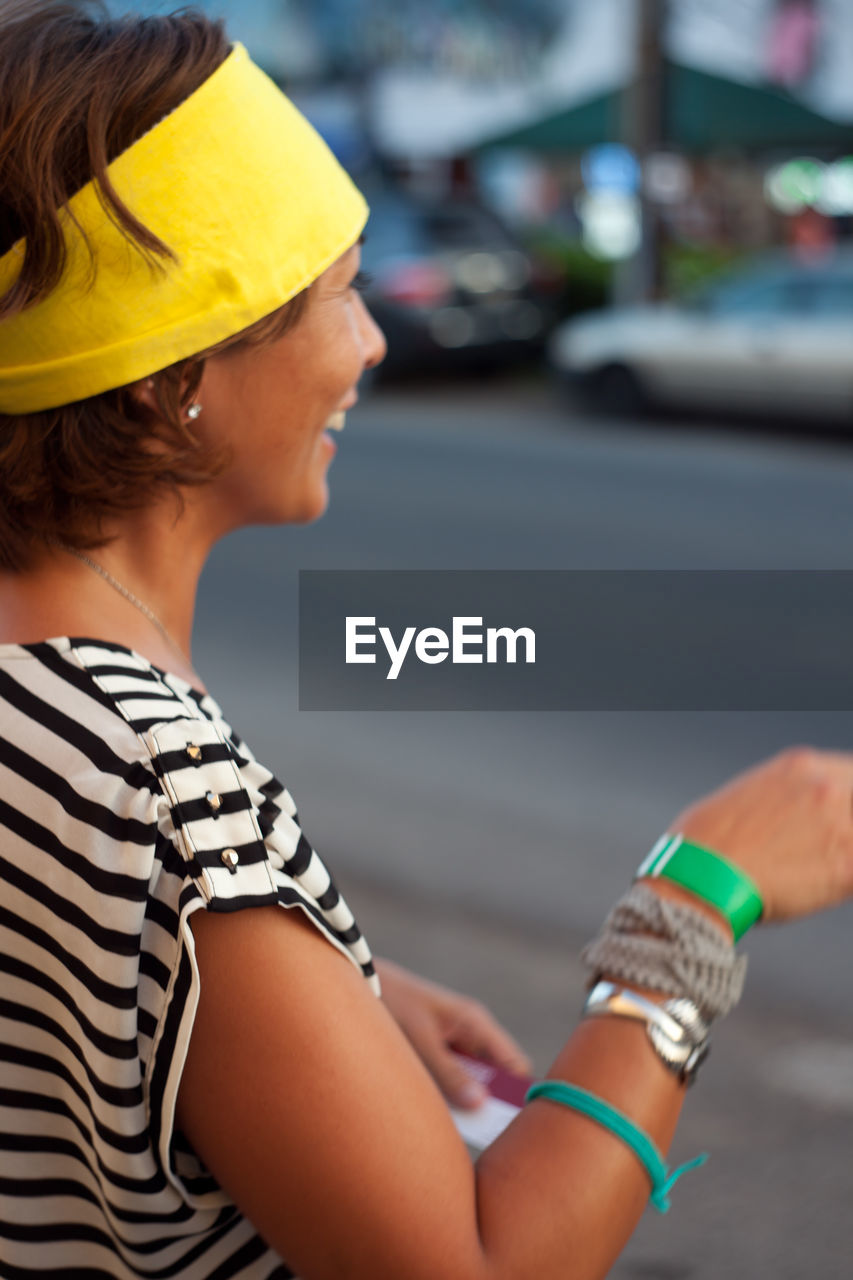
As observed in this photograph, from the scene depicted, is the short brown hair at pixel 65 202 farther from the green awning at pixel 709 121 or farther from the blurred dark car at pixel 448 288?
the green awning at pixel 709 121

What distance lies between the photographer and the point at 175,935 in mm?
993

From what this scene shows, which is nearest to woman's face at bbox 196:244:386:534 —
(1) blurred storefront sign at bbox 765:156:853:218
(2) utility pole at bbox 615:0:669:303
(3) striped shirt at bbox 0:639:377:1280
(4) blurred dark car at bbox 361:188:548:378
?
(3) striped shirt at bbox 0:639:377:1280

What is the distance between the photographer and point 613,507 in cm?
876

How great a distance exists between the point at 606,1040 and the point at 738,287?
454 inches

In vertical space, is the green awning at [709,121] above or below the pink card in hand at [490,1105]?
above

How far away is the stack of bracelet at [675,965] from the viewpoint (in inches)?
41.9

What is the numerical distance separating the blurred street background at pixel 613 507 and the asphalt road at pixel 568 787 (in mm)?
11

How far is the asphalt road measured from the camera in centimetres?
286

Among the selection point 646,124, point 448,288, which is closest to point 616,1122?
point 448,288

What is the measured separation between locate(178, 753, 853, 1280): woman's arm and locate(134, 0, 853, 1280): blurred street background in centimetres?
104

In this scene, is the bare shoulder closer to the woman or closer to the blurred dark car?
the woman

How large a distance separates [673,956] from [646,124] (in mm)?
15006

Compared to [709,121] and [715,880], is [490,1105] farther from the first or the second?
[709,121]

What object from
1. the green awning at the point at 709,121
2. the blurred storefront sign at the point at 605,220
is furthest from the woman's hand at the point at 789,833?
the blurred storefront sign at the point at 605,220
